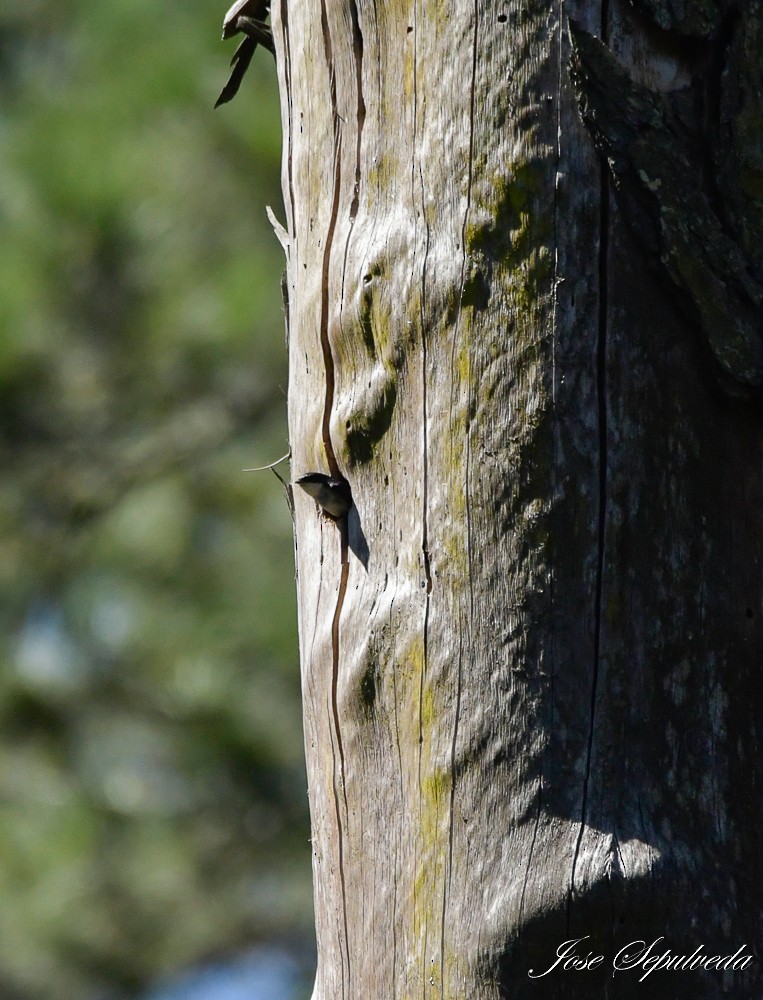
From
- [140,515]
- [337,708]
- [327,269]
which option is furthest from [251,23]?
[140,515]

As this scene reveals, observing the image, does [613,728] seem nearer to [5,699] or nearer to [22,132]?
[22,132]

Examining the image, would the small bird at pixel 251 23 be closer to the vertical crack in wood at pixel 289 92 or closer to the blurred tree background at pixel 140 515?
the vertical crack in wood at pixel 289 92

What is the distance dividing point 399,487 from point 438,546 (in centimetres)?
8

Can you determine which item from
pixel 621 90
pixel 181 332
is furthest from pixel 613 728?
pixel 181 332

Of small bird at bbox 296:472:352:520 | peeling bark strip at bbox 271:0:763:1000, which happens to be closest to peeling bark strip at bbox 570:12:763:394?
peeling bark strip at bbox 271:0:763:1000

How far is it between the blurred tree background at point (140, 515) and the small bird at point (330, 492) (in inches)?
108

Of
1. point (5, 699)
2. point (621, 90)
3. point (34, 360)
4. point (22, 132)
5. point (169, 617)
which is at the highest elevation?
point (22, 132)

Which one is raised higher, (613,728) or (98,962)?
(613,728)

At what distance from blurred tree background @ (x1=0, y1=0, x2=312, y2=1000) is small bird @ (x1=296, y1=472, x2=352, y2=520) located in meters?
2.75

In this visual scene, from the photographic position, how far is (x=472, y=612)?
1136 mm

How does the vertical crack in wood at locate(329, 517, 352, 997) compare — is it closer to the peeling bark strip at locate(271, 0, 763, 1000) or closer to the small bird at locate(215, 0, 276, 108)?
the peeling bark strip at locate(271, 0, 763, 1000)

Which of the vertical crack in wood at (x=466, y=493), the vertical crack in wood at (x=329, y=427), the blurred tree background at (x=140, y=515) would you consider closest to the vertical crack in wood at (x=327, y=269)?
the vertical crack in wood at (x=329, y=427)

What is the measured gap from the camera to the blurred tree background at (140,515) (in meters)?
3.91

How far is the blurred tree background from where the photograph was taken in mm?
3912
